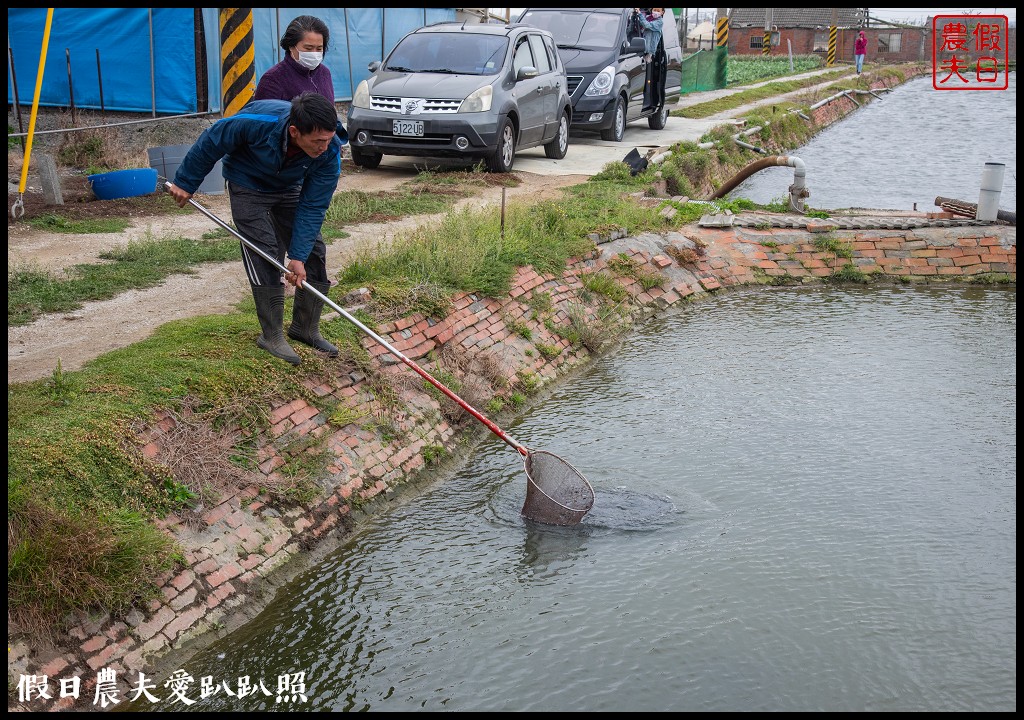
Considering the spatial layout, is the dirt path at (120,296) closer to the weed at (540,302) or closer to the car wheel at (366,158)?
the weed at (540,302)

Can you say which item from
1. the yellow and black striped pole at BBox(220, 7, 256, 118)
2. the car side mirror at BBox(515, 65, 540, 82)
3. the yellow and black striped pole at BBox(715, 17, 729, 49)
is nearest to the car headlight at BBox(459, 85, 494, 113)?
the car side mirror at BBox(515, 65, 540, 82)

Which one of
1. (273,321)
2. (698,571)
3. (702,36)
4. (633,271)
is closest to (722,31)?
(702,36)

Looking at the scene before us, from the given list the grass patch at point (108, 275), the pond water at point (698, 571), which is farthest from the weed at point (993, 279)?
the grass patch at point (108, 275)

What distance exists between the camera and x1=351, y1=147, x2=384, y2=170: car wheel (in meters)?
13.4

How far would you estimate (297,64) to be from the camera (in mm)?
7160

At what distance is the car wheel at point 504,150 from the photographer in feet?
43.0

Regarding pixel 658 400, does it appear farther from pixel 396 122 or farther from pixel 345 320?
pixel 396 122

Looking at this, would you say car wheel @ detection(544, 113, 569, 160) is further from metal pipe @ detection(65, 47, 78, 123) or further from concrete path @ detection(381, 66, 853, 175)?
metal pipe @ detection(65, 47, 78, 123)

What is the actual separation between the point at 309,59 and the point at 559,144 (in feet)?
28.0

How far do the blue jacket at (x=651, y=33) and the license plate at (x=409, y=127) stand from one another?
648 centimetres

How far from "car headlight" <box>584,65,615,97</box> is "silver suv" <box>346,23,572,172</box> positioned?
2210 millimetres

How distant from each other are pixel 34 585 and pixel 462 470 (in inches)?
116

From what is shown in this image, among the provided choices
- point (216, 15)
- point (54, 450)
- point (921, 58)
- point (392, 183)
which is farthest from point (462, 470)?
point (921, 58)

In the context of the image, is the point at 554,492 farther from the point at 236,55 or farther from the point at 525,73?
the point at 525,73
